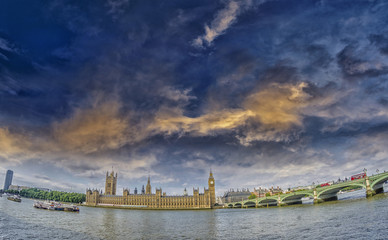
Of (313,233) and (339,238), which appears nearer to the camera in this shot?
(339,238)

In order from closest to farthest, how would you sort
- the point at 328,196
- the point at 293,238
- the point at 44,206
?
the point at 293,238 < the point at 44,206 < the point at 328,196

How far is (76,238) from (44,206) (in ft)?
299

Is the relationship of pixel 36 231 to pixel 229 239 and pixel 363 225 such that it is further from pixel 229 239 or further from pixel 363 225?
pixel 363 225

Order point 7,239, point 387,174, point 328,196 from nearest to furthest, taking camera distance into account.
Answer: point 7,239, point 387,174, point 328,196

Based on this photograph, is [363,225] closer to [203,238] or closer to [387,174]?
[203,238]

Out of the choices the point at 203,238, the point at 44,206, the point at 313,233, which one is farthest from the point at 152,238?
the point at 44,206

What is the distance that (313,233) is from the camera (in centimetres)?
3631

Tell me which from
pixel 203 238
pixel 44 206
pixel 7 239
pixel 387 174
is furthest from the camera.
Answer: pixel 44 206

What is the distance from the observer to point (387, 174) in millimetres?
77312

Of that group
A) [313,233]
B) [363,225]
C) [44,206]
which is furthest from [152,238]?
[44,206]

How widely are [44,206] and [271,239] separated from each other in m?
116

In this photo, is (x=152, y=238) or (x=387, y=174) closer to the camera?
(x=152, y=238)

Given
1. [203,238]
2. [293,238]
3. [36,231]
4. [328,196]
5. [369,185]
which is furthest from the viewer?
[328,196]

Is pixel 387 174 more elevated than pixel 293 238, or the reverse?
pixel 387 174
